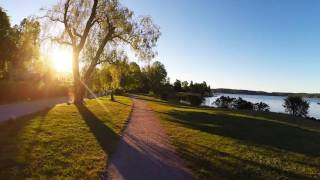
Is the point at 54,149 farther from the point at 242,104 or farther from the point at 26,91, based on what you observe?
the point at 242,104

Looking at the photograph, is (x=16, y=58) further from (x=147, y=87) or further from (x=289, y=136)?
(x=147, y=87)

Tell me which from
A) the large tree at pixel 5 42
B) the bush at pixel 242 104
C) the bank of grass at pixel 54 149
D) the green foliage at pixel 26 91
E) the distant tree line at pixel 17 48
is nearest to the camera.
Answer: the bank of grass at pixel 54 149

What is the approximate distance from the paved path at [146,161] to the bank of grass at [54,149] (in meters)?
Answer: 0.38

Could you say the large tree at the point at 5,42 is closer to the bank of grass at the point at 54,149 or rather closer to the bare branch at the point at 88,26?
the bare branch at the point at 88,26

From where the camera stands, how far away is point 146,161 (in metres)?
9.34

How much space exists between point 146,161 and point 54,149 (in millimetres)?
3086

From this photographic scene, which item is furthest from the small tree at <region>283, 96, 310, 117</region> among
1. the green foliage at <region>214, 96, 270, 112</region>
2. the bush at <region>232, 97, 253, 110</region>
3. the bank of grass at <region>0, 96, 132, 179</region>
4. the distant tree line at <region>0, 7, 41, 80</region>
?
the bank of grass at <region>0, 96, 132, 179</region>

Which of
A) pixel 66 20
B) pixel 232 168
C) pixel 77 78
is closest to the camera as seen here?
pixel 232 168

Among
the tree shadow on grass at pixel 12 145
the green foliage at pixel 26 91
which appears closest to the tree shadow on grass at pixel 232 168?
the tree shadow on grass at pixel 12 145

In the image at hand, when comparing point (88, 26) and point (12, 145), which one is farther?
point (88, 26)

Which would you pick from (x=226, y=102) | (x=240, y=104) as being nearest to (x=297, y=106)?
(x=240, y=104)

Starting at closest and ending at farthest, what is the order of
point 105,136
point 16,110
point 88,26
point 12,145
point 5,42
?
point 12,145, point 105,136, point 16,110, point 88,26, point 5,42

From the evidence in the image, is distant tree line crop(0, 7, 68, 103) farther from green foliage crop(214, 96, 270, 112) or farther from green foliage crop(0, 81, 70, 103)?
green foliage crop(214, 96, 270, 112)

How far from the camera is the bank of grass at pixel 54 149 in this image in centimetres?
773
